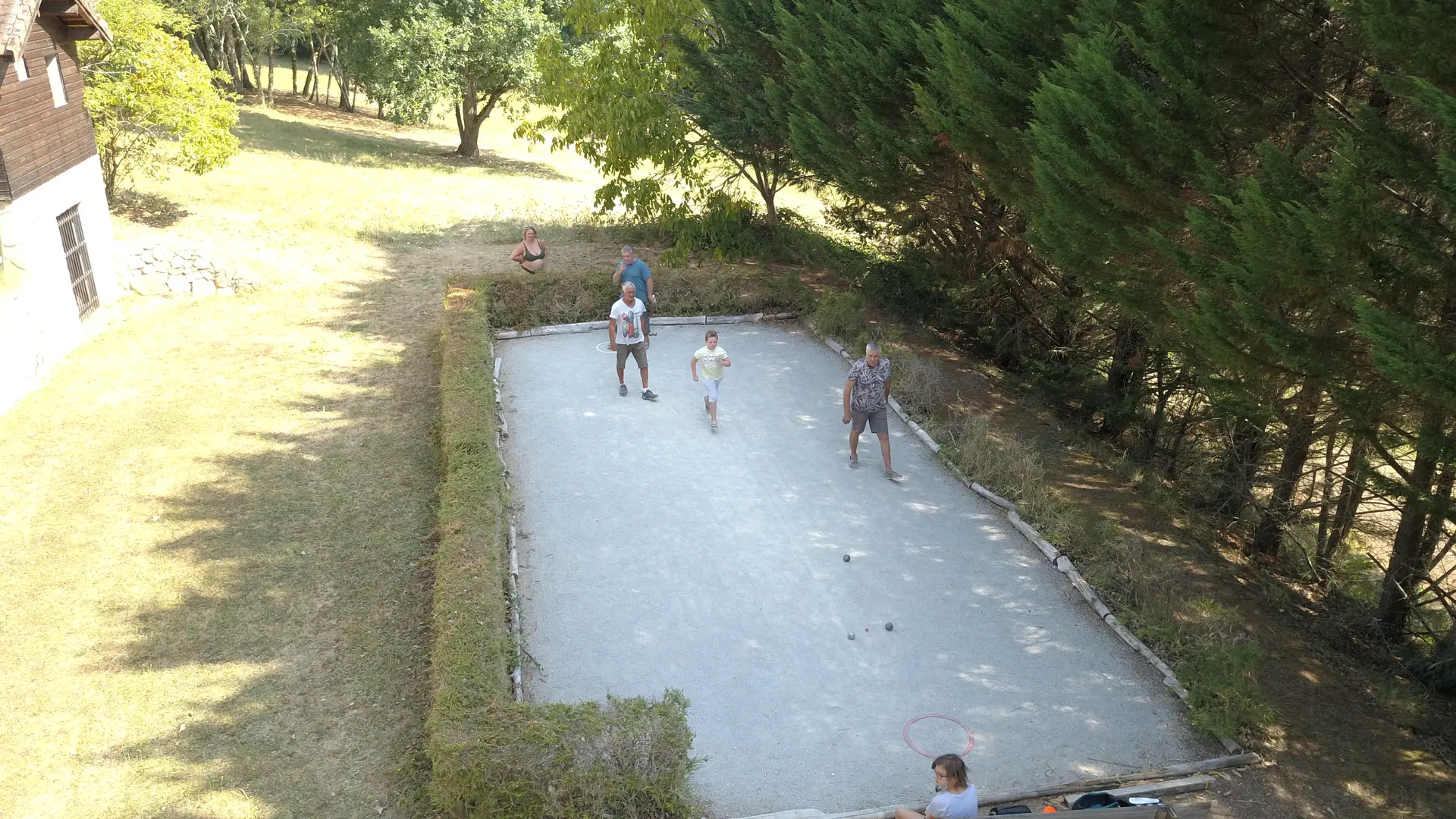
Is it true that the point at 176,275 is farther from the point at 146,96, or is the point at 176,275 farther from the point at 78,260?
the point at 146,96

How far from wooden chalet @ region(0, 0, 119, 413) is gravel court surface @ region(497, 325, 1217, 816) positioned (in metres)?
6.95

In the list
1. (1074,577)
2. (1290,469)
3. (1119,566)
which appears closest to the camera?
(1119,566)

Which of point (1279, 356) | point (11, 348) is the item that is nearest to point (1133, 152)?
point (1279, 356)

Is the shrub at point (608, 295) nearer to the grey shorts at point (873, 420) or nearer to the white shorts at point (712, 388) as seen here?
the white shorts at point (712, 388)

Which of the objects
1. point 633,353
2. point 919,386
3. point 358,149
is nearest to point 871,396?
point 919,386

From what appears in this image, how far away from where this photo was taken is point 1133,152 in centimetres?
932

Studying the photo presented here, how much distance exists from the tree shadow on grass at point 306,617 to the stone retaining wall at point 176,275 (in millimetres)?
4497

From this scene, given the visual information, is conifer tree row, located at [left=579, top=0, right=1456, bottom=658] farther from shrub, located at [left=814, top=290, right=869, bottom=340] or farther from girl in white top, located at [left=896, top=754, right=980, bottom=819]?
girl in white top, located at [left=896, top=754, right=980, bottom=819]

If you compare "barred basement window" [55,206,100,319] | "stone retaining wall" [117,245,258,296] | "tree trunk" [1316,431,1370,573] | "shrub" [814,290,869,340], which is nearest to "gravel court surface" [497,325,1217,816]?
"shrub" [814,290,869,340]

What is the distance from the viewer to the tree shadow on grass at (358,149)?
29703mm

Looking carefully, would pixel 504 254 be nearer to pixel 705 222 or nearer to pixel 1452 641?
pixel 705 222

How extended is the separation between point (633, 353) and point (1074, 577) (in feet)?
20.3

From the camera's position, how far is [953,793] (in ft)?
20.2

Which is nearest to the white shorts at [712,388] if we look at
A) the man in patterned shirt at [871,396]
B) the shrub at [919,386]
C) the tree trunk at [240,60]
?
the man in patterned shirt at [871,396]
